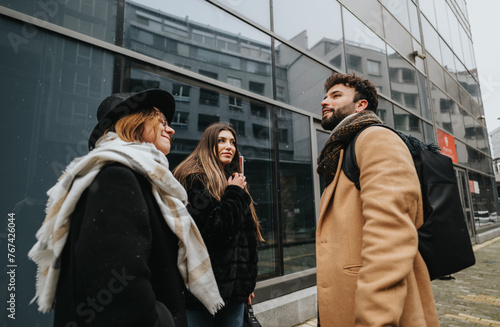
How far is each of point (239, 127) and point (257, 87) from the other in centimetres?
80

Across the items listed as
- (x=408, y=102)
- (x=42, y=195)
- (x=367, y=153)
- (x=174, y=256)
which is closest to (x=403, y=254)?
(x=367, y=153)

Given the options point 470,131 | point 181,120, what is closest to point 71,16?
point 181,120

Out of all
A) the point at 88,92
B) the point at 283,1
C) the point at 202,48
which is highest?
the point at 283,1

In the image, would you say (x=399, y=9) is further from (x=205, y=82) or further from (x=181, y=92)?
(x=181, y=92)

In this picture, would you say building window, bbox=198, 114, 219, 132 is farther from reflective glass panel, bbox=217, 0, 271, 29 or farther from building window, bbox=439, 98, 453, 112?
building window, bbox=439, 98, 453, 112

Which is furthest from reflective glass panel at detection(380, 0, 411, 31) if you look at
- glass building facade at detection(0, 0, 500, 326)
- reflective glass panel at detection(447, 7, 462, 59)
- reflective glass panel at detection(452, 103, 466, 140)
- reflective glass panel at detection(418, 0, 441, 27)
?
reflective glass panel at detection(447, 7, 462, 59)

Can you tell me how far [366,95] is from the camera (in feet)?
6.33

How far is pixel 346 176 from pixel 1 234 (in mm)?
2367

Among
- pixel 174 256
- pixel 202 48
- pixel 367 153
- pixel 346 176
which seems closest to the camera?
pixel 174 256

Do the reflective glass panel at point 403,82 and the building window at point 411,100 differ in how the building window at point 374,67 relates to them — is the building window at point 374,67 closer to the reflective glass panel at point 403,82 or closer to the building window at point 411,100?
the reflective glass panel at point 403,82

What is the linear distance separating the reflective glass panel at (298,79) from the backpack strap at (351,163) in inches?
120

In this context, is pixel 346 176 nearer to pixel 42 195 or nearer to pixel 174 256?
pixel 174 256

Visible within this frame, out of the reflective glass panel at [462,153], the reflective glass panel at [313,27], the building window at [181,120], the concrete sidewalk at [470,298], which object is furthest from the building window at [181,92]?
the reflective glass panel at [462,153]

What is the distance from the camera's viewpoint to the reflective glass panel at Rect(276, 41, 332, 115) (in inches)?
180
